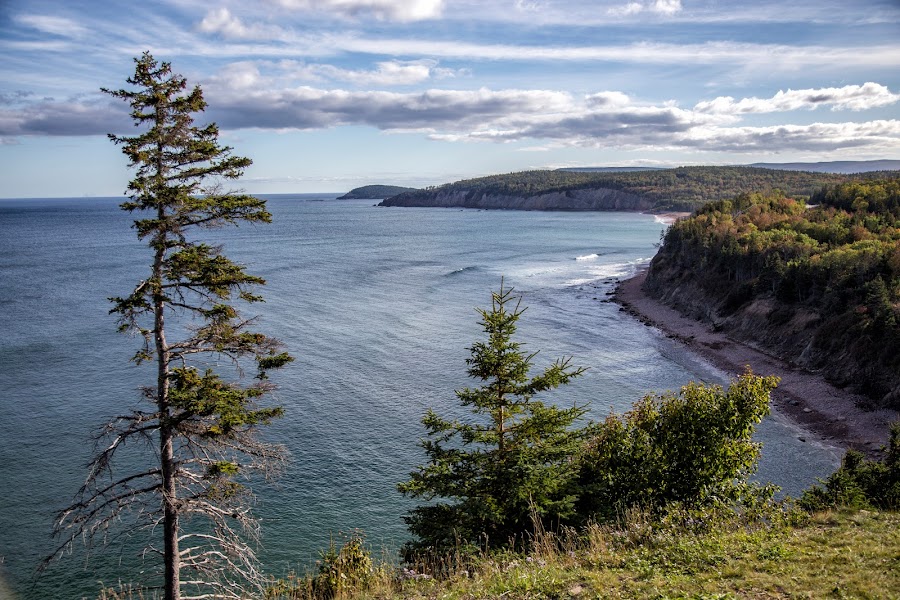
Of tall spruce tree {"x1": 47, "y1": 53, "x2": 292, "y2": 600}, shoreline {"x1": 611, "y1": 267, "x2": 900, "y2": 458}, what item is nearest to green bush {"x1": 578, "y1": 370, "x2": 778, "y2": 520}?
tall spruce tree {"x1": 47, "y1": 53, "x2": 292, "y2": 600}

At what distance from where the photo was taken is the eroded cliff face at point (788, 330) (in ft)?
128

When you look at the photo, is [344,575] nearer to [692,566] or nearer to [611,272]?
[692,566]

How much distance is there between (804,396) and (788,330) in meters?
11.4

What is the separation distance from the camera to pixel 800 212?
7925 cm

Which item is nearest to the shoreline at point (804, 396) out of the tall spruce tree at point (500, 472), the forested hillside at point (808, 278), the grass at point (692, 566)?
the forested hillside at point (808, 278)

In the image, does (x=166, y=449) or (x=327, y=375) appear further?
(x=327, y=375)

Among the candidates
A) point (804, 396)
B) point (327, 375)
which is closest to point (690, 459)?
point (804, 396)

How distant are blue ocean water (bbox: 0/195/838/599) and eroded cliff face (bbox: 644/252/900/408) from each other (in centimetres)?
665

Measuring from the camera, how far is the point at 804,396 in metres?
40.6

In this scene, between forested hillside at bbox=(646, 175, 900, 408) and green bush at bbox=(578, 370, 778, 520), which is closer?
green bush at bbox=(578, 370, 778, 520)

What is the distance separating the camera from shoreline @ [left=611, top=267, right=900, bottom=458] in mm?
34188

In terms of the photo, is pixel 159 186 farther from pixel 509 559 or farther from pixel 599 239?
pixel 599 239

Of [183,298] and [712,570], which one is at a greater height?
[183,298]

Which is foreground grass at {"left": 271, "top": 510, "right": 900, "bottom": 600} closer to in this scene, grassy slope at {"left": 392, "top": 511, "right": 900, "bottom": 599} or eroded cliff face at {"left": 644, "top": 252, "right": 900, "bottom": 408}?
grassy slope at {"left": 392, "top": 511, "right": 900, "bottom": 599}
